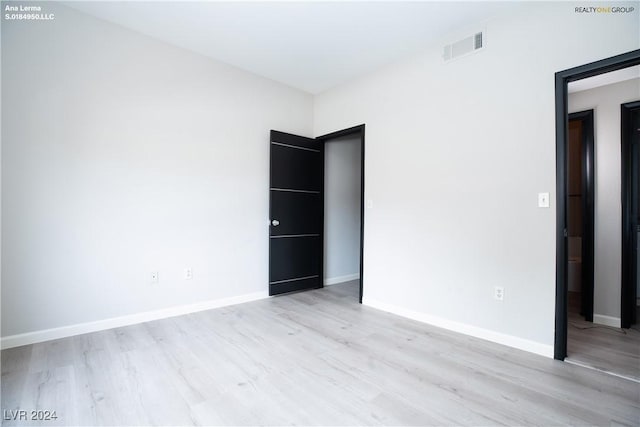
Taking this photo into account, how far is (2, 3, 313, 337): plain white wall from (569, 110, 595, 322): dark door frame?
3569 millimetres

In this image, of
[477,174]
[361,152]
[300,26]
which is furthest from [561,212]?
[300,26]

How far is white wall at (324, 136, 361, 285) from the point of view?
14.9 ft

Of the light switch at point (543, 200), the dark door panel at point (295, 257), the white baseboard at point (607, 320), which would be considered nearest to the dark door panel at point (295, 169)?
the dark door panel at point (295, 257)

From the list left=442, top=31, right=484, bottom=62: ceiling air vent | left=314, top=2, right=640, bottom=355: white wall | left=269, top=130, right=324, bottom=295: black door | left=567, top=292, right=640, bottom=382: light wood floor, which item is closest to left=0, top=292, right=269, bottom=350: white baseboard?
left=269, top=130, right=324, bottom=295: black door

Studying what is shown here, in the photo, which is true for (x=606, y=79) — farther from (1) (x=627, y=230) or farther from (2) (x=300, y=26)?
(2) (x=300, y=26)

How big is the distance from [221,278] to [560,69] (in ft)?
12.0

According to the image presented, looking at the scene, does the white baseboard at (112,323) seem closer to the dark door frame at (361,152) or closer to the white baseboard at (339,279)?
the white baseboard at (339,279)

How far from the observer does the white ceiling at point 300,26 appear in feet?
8.25

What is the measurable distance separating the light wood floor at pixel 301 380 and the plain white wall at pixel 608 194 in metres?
1.44

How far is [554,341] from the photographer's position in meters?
2.24

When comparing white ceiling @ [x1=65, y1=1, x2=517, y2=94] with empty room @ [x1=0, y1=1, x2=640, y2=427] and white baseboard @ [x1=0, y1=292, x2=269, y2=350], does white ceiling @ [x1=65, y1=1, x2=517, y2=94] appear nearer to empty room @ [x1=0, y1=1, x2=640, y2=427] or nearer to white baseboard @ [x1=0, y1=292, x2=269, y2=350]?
empty room @ [x1=0, y1=1, x2=640, y2=427]

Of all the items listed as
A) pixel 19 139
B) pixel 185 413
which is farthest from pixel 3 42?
pixel 185 413

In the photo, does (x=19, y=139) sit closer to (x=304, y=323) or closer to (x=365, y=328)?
(x=304, y=323)

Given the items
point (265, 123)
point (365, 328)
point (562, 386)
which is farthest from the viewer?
point (265, 123)
